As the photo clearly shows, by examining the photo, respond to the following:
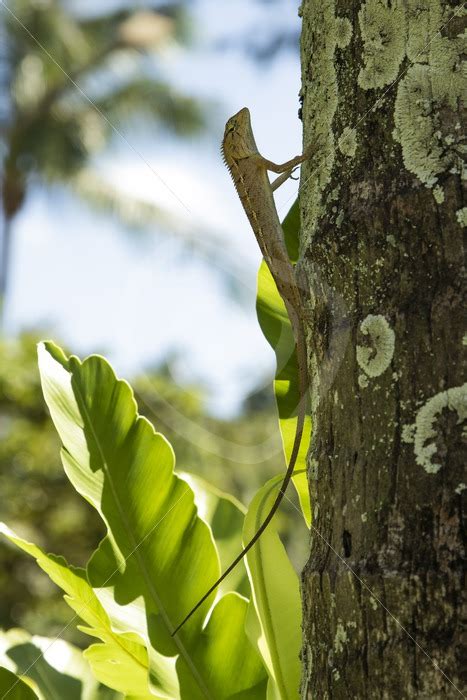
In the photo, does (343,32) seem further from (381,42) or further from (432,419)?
(432,419)

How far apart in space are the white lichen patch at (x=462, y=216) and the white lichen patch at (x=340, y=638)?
0.47 metres

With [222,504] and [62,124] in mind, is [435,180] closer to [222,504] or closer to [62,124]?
[222,504]

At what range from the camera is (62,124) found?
20.2 metres

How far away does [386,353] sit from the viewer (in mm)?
926

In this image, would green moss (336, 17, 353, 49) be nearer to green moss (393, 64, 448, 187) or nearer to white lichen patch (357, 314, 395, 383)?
green moss (393, 64, 448, 187)

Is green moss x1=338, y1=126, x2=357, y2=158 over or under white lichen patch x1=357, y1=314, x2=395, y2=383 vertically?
over

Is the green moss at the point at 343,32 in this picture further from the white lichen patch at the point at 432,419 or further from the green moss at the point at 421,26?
the white lichen patch at the point at 432,419

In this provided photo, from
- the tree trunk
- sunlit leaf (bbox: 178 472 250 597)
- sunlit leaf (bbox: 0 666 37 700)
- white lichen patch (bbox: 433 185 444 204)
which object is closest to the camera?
the tree trunk

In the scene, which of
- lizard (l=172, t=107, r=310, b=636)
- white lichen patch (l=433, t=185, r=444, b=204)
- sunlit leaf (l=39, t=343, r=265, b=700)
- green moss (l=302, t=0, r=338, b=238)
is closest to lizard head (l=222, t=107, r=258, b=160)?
lizard (l=172, t=107, r=310, b=636)

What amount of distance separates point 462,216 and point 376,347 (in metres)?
0.18

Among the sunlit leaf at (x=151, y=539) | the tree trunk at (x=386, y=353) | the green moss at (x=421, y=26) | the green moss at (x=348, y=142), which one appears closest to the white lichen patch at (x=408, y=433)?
the tree trunk at (x=386, y=353)

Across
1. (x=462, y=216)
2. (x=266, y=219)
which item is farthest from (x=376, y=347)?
(x=266, y=219)

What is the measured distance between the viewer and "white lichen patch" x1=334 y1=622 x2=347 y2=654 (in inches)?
35.1

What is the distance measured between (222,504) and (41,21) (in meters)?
20.3
